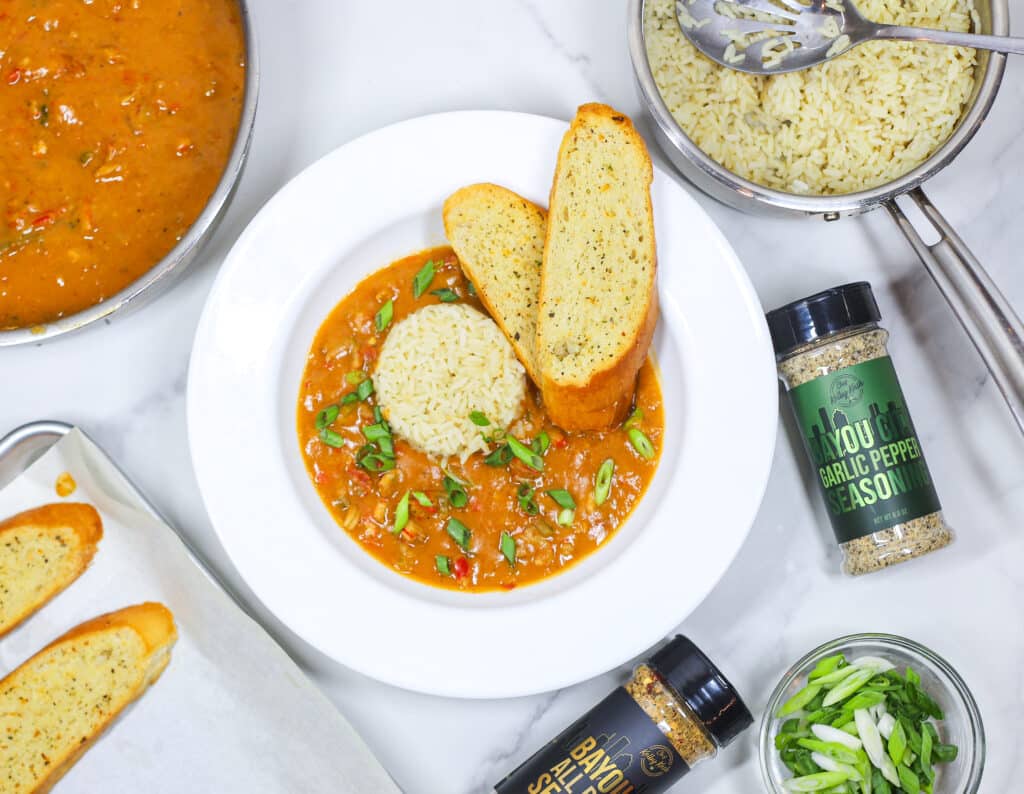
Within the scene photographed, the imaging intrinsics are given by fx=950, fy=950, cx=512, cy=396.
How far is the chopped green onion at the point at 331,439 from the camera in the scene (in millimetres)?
2617

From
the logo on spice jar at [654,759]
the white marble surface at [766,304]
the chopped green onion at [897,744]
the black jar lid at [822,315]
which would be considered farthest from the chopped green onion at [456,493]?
the chopped green onion at [897,744]

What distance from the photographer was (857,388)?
8.48ft

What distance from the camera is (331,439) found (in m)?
2.62

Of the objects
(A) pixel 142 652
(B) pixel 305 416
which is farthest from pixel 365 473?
(A) pixel 142 652

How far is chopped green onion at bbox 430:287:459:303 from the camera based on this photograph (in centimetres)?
269

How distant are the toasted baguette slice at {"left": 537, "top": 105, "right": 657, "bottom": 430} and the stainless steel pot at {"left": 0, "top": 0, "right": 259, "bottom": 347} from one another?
2.63 ft

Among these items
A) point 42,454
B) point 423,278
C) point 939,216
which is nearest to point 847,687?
point 939,216

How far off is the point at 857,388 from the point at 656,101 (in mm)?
942

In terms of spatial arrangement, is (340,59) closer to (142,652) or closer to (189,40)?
(189,40)

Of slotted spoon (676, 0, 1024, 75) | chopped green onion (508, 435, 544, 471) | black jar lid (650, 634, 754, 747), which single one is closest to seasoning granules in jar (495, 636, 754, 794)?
black jar lid (650, 634, 754, 747)

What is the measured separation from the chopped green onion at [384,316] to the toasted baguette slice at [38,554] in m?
0.99

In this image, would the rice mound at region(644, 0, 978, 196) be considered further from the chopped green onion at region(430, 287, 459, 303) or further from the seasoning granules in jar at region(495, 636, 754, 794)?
the seasoning granules in jar at region(495, 636, 754, 794)

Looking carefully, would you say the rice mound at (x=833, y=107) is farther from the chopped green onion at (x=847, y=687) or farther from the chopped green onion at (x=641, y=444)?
the chopped green onion at (x=847, y=687)

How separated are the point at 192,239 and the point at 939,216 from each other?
1.95 metres
